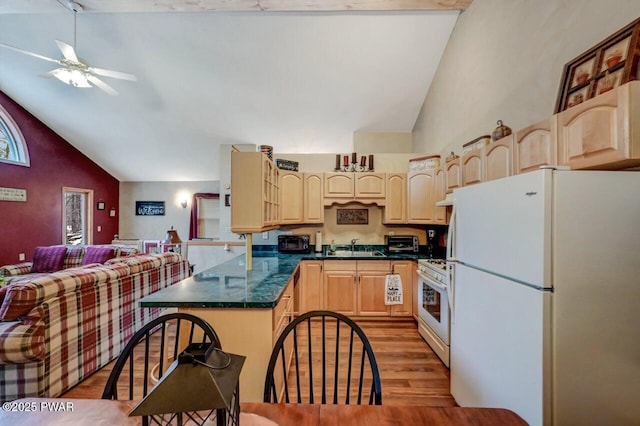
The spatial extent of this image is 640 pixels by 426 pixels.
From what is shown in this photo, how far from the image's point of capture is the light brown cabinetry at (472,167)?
2477mm

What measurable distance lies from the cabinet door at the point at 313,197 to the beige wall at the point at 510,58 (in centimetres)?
178

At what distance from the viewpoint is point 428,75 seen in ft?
13.5

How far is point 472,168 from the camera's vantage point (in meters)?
2.62

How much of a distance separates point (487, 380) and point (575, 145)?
1393 millimetres

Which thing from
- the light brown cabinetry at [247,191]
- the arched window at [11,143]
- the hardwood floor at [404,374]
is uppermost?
the arched window at [11,143]

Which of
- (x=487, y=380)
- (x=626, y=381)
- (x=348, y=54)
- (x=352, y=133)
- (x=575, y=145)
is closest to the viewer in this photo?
(x=626, y=381)

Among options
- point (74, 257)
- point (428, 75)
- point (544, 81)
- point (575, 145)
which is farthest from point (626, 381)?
point (74, 257)

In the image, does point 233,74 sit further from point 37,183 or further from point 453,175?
point 37,183

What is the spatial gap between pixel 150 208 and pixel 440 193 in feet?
24.2

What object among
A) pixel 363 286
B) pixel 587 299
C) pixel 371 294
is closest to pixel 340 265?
pixel 363 286

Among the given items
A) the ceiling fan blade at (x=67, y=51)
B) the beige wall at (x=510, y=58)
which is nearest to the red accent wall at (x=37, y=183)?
the ceiling fan blade at (x=67, y=51)

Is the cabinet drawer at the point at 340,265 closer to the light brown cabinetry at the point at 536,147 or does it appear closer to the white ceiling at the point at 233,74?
the light brown cabinetry at the point at 536,147

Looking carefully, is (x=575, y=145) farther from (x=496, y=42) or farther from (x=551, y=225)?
(x=496, y=42)

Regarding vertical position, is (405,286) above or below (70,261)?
below
